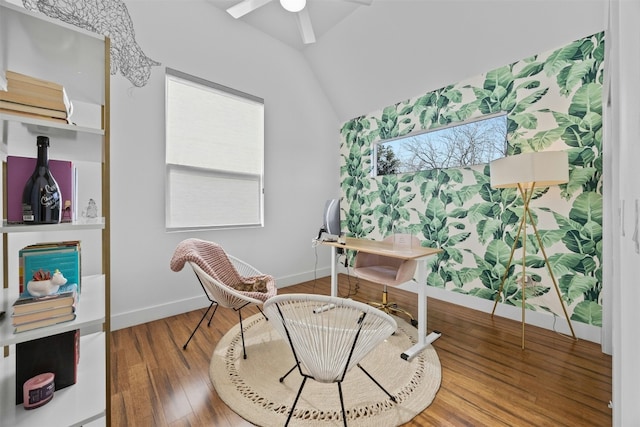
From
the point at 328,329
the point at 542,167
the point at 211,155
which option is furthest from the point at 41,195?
the point at 542,167

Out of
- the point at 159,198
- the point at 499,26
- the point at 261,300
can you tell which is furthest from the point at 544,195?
the point at 159,198

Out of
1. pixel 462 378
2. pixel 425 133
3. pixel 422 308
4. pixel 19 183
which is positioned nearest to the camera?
pixel 19 183

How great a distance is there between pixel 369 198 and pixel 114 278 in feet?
10.7

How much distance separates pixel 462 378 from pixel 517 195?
1.87 meters

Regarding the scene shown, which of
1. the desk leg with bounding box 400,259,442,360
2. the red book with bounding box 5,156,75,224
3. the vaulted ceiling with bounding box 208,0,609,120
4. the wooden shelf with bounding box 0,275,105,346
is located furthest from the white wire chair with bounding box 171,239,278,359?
the vaulted ceiling with bounding box 208,0,609,120

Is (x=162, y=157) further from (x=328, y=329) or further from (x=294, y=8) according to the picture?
(x=328, y=329)

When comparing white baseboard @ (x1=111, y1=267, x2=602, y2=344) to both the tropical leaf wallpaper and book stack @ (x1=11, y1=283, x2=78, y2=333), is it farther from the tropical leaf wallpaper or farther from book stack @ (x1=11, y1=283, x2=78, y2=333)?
book stack @ (x1=11, y1=283, x2=78, y2=333)

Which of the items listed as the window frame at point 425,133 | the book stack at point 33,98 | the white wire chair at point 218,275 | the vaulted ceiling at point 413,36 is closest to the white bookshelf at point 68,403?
the white wire chair at point 218,275

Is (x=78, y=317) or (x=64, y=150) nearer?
(x=78, y=317)

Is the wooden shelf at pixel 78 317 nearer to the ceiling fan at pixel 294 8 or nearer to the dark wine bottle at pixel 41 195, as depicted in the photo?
the dark wine bottle at pixel 41 195

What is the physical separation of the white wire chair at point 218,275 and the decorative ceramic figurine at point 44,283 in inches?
36.5

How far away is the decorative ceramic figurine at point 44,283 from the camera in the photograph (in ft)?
3.06

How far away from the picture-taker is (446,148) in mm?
3207

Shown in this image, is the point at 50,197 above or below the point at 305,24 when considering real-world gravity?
below
